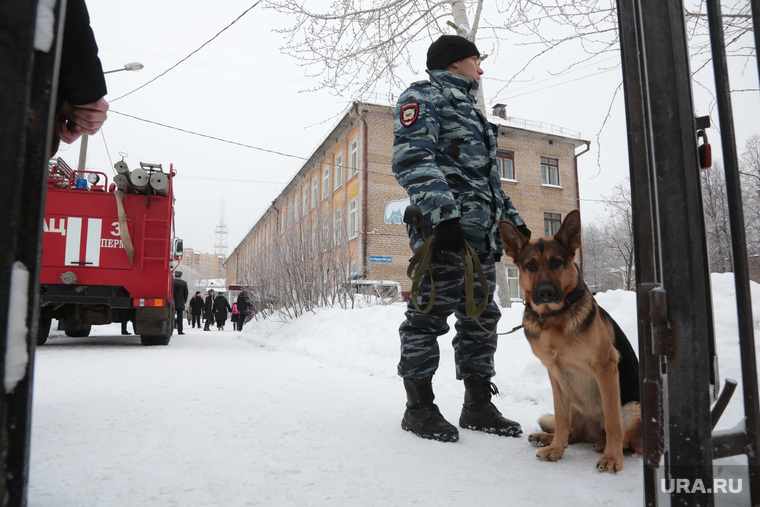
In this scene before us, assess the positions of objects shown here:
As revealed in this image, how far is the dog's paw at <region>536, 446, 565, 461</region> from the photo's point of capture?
2096 mm

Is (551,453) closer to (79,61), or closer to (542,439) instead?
(542,439)

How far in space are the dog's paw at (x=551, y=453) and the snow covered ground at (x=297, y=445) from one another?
0.04m

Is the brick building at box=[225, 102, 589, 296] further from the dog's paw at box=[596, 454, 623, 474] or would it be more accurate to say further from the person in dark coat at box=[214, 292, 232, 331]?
the dog's paw at box=[596, 454, 623, 474]

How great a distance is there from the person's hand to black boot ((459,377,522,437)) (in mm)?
2287

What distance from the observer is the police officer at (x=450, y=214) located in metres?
2.53

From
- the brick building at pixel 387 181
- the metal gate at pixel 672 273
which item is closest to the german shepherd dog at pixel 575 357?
the metal gate at pixel 672 273

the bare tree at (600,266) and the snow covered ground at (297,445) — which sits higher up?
the bare tree at (600,266)

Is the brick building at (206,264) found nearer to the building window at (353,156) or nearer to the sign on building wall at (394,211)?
the building window at (353,156)

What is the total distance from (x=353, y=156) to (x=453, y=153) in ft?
70.2

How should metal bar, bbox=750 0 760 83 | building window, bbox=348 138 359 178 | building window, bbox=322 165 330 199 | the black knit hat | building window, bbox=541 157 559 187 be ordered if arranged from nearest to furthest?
metal bar, bbox=750 0 760 83
the black knit hat
building window, bbox=348 138 359 178
building window, bbox=541 157 559 187
building window, bbox=322 165 330 199

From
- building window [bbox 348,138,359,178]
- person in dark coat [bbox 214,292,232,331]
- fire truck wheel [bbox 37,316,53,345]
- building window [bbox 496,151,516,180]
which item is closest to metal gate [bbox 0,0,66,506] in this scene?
fire truck wheel [bbox 37,316,53,345]

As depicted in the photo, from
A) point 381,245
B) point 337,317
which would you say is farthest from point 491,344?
point 381,245

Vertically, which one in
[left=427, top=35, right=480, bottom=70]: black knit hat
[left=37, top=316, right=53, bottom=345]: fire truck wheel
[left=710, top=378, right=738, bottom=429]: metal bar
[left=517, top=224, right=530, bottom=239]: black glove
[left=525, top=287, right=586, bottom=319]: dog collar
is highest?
[left=427, top=35, right=480, bottom=70]: black knit hat

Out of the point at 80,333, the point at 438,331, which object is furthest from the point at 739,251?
the point at 80,333
